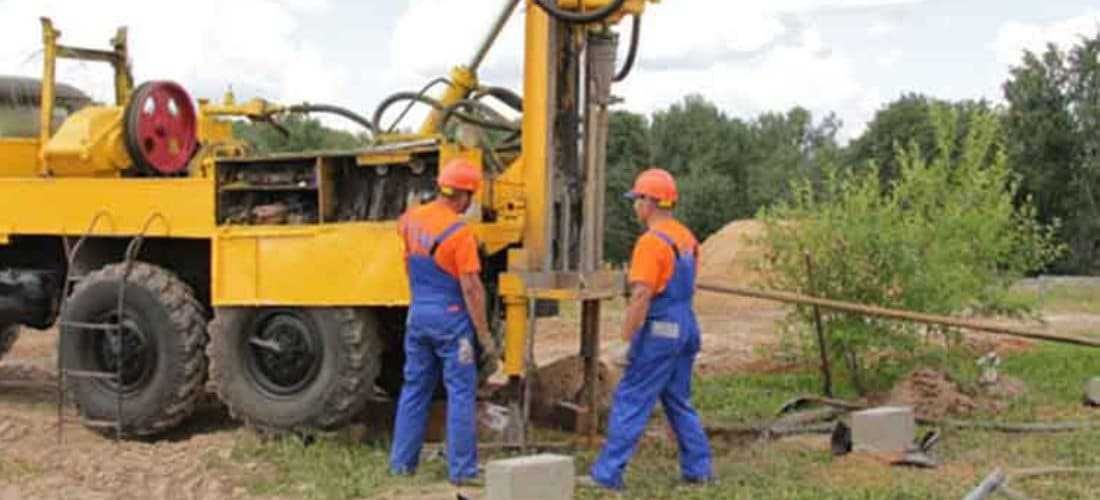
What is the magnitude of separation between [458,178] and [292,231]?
1650 mm

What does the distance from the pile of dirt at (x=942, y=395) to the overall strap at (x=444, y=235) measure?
418 centimetres

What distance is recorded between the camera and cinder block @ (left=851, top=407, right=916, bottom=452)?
9258 millimetres

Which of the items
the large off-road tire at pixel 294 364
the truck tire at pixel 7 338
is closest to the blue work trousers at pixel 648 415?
the large off-road tire at pixel 294 364

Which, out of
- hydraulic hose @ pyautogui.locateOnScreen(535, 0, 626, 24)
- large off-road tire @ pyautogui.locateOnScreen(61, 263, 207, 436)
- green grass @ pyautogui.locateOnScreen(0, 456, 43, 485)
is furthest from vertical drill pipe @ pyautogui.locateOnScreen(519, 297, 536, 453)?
green grass @ pyautogui.locateOnScreen(0, 456, 43, 485)

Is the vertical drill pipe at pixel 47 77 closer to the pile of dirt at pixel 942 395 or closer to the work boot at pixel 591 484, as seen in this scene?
the work boot at pixel 591 484

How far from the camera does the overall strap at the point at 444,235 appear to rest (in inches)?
338

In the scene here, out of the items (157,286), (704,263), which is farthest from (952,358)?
(704,263)

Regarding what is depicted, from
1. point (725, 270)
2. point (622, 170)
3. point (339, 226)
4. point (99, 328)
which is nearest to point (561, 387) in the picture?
point (339, 226)

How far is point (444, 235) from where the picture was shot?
859cm

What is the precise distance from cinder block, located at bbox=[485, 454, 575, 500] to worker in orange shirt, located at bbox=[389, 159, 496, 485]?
966 millimetres

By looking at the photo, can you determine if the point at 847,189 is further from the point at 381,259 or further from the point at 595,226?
the point at 381,259

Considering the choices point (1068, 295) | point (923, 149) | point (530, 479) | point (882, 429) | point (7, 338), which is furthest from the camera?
point (923, 149)

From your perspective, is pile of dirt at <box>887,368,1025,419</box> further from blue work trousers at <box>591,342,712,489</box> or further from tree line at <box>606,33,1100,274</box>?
tree line at <box>606,33,1100,274</box>

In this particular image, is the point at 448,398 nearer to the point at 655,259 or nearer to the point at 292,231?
the point at 655,259
